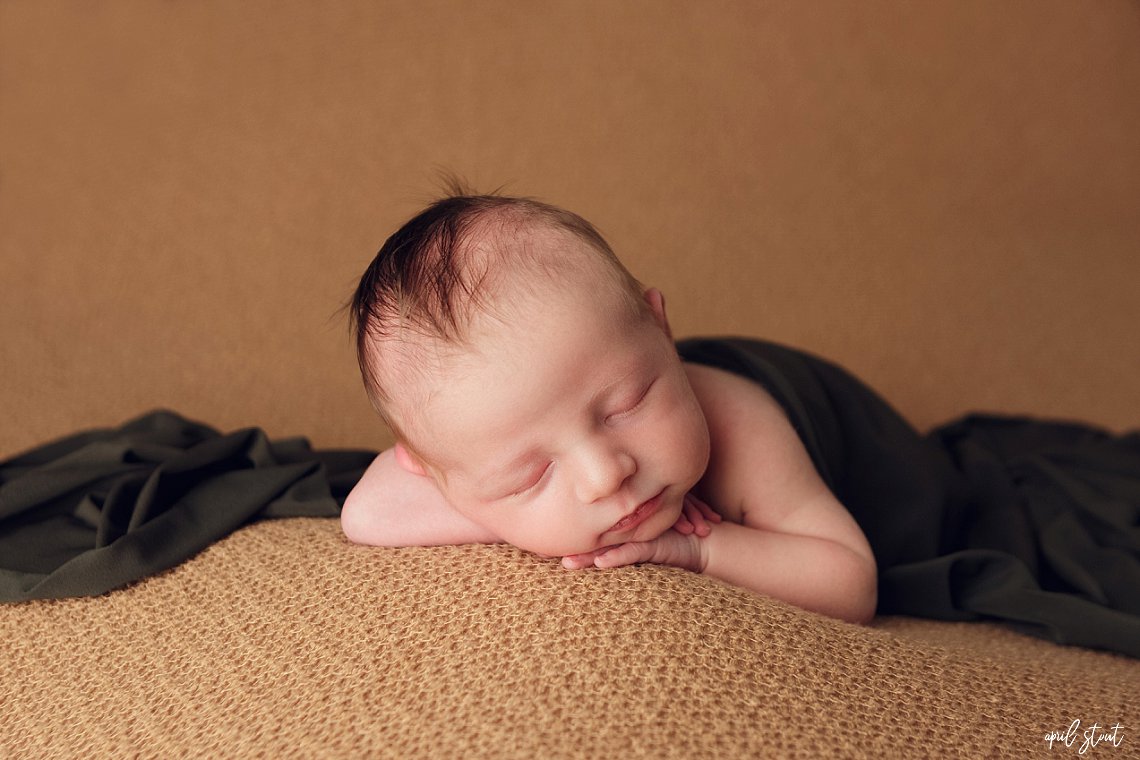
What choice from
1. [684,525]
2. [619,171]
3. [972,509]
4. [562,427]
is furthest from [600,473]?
[619,171]

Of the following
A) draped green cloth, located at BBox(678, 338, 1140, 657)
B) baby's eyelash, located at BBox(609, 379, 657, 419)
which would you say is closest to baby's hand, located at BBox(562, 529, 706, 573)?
baby's eyelash, located at BBox(609, 379, 657, 419)

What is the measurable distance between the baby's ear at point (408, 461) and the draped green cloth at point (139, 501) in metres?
0.10

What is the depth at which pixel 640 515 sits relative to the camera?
78 centimetres

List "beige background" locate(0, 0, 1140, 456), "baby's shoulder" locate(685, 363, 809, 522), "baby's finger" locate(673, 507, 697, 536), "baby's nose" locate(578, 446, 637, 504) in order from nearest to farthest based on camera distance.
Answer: "baby's nose" locate(578, 446, 637, 504)
"baby's finger" locate(673, 507, 697, 536)
"baby's shoulder" locate(685, 363, 809, 522)
"beige background" locate(0, 0, 1140, 456)

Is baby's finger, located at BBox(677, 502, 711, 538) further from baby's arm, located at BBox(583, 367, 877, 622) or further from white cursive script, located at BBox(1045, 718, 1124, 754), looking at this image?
white cursive script, located at BBox(1045, 718, 1124, 754)

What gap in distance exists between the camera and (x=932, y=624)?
0.99 metres

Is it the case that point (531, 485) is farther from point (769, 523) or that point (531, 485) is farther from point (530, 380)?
point (769, 523)

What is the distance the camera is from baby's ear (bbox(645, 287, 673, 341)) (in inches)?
33.8

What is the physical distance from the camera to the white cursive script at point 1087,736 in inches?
26.7

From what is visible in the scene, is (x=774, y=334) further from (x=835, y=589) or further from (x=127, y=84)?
(x=127, y=84)

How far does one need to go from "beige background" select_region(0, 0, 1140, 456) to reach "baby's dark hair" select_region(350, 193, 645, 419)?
73cm

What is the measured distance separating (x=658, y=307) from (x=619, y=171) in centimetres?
110

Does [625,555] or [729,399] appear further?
[729,399]

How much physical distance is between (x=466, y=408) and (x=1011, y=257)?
1427 millimetres
